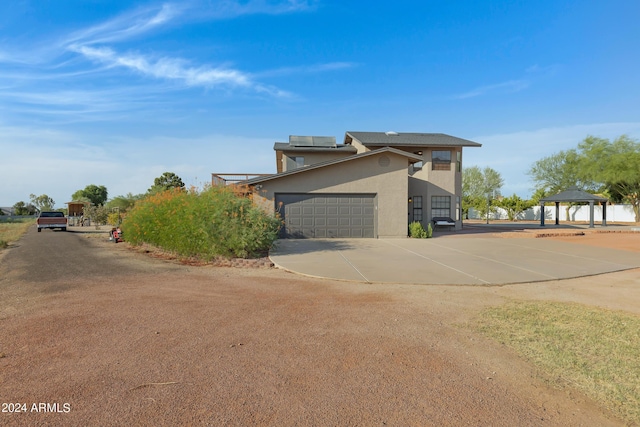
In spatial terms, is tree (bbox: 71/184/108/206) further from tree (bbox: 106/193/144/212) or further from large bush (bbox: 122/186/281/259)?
large bush (bbox: 122/186/281/259)

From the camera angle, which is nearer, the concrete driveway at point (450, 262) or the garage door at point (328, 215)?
the concrete driveway at point (450, 262)

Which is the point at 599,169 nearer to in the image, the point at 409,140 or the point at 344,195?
the point at 409,140

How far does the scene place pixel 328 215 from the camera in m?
18.5

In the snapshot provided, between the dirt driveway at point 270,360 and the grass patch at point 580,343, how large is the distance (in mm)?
244

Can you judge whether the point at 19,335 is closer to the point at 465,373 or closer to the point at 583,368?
the point at 465,373

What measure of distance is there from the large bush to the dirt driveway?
13.1ft

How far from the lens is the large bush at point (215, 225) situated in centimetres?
1141

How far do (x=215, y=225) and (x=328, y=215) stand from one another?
793 cm

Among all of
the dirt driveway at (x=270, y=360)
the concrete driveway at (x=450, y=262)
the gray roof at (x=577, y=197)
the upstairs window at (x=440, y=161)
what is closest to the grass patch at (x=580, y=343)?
the dirt driveway at (x=270, y=360)

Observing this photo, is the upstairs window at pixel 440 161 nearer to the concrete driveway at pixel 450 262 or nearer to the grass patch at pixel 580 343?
the concrete driveway at pixel 450 262

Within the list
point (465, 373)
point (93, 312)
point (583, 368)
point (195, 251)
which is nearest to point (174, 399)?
point (465, 373)

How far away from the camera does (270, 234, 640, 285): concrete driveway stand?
8.83m

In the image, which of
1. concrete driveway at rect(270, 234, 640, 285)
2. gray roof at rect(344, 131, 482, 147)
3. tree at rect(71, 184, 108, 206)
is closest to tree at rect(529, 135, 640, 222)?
gray roof at rect(344, 131, 482, 147)

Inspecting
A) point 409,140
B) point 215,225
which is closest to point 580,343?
point 215,225
